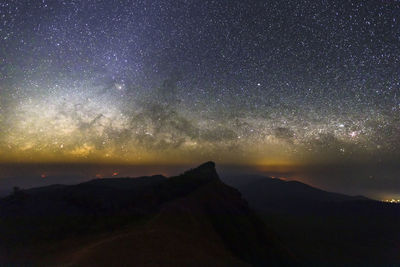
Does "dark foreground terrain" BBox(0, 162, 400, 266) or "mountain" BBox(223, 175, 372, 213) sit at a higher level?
"dark foreground terrain" BBox(0, 162, 400, 266)

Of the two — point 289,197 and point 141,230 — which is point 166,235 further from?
point 289,197

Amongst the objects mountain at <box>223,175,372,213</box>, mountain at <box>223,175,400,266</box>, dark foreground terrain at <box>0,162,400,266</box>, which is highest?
dark foreground terrain at <box>0,162,400,266</box>

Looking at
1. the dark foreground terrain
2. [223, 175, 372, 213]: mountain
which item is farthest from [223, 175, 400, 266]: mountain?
[223, 175, 372, 213]: mountain

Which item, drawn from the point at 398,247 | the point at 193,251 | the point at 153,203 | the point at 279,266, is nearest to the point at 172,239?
the point at 193,251

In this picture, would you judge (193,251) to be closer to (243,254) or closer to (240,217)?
(243,254)

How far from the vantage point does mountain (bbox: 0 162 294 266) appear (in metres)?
13.9

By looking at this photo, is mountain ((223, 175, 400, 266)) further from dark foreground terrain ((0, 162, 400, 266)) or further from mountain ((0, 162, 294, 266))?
mountain ((0, 162, 294, 266))

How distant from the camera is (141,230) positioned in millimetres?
17375

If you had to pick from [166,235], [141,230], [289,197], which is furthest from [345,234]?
[289,197]

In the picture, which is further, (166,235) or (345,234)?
(345,234)

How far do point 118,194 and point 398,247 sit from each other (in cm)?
6894

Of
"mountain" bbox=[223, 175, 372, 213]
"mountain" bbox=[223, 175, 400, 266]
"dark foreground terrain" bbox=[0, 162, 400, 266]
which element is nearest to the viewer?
"dark foreground terrain" bbox=[0, 162, 400, 266]

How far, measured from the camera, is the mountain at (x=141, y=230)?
13.9m

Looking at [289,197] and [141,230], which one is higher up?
[141,230]
